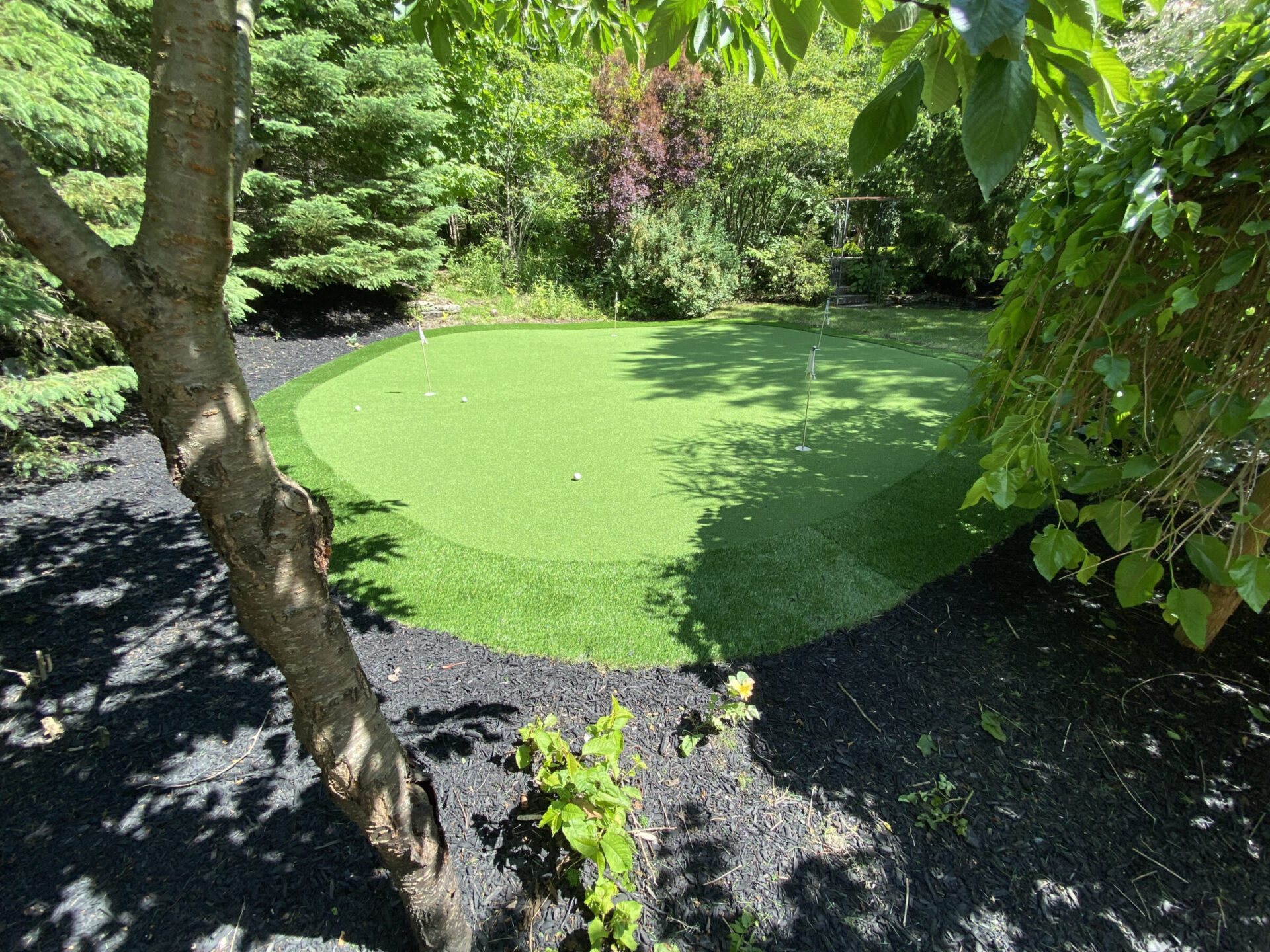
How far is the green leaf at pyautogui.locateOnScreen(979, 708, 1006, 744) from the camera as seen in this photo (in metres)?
2.28

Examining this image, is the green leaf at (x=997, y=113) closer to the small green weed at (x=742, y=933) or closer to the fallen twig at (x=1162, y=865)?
the small green weed at (x=742, y=933)

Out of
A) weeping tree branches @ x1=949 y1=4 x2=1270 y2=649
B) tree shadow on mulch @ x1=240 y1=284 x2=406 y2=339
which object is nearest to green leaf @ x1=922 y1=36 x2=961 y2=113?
weeping tree branches @ x1=949 y1=4 x2=1270 y2=649

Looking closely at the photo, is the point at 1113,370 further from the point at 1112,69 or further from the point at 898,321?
the point at 898,321

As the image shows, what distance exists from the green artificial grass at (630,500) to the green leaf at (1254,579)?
78.0 inches

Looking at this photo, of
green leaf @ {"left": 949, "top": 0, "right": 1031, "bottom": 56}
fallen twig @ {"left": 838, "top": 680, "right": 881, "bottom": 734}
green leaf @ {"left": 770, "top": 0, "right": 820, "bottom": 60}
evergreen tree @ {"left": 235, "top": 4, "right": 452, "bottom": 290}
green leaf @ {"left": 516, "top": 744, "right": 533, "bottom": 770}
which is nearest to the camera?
green leaf @ {"left": 949, "top": 0, "right": 1031, "bottom": 56}

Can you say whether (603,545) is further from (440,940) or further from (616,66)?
(616,66)

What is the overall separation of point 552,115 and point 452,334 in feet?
30.3

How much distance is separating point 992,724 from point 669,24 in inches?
111

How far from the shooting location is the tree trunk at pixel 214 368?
0.82 m

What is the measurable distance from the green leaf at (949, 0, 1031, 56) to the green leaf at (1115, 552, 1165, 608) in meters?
1.03

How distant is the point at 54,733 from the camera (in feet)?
7.32

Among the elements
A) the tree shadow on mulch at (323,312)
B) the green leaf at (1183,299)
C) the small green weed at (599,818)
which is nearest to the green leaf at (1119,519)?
the green leaf at (1183,299)

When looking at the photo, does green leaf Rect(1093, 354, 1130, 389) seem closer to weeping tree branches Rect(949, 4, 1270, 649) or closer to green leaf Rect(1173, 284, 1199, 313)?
weeping tree branches Rect(949, 4, 1270, 649)

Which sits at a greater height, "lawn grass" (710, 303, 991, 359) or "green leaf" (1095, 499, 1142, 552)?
"green leaf" (1095, 499, 1142, 552)
